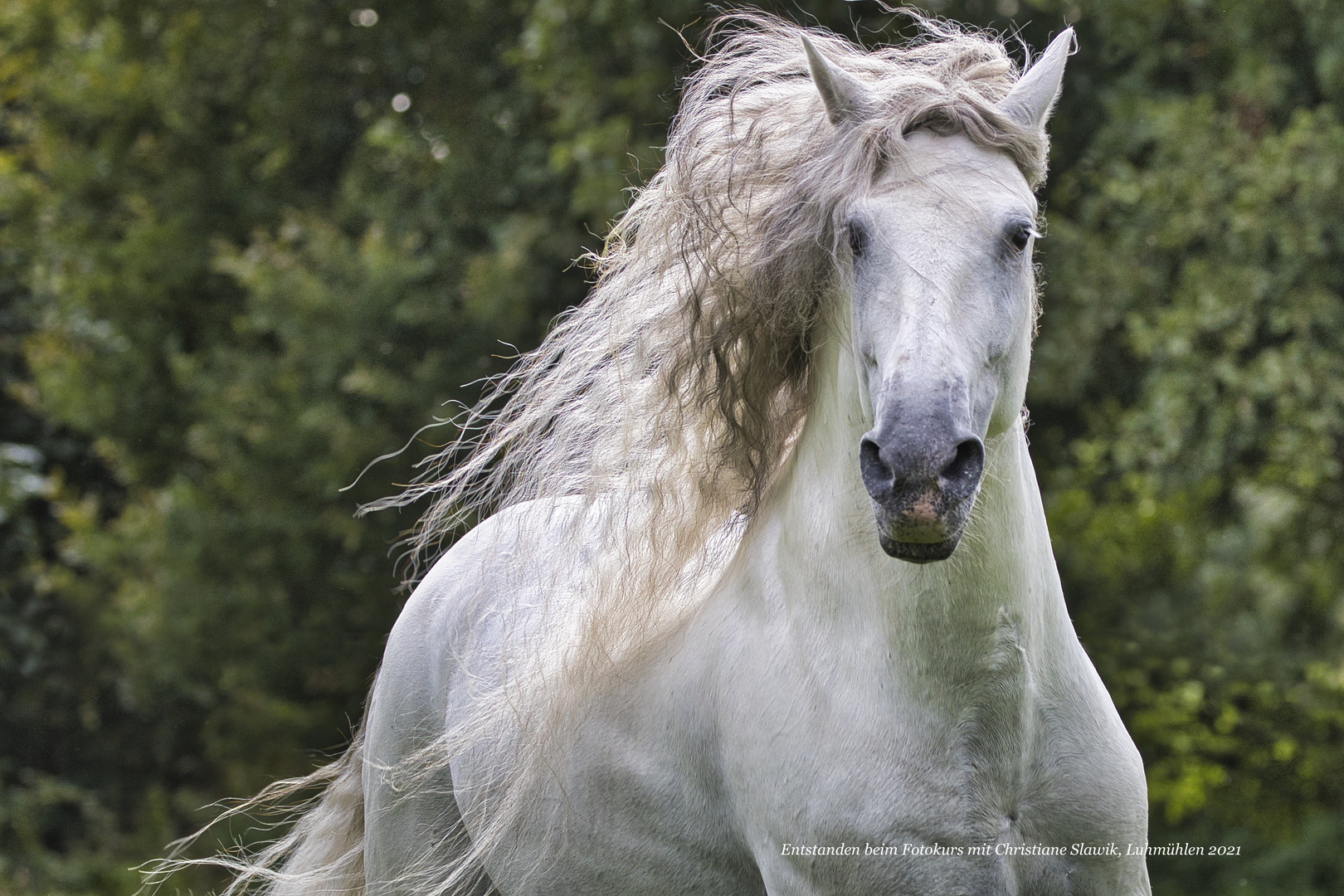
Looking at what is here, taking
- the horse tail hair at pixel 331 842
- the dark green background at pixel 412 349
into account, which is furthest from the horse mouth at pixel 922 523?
the dark green background at pixel 412 349

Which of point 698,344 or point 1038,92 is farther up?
point 1038,92

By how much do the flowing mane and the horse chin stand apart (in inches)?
19.7

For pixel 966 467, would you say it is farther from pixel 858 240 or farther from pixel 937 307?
pixel 858 240

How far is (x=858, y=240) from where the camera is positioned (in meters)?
2.01

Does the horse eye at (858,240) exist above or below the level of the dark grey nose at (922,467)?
above

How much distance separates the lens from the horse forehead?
6.36 feet

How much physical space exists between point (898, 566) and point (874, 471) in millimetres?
355

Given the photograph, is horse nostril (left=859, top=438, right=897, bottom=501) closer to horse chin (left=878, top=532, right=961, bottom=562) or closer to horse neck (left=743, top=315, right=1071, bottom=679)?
horse chin (left=878, top=532, right=961, bottom=562)

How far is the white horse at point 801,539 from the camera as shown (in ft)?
6.45

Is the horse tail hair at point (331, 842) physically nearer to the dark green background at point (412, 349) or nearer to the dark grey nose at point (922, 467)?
the dark grey nose at point (922, 467)

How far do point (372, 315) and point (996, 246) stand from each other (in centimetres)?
587

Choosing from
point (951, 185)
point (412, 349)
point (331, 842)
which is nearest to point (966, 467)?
point (951, 185)

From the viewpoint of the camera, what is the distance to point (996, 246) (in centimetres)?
194

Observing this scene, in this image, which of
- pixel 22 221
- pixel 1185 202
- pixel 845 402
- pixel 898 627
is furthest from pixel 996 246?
pixel 22 221
